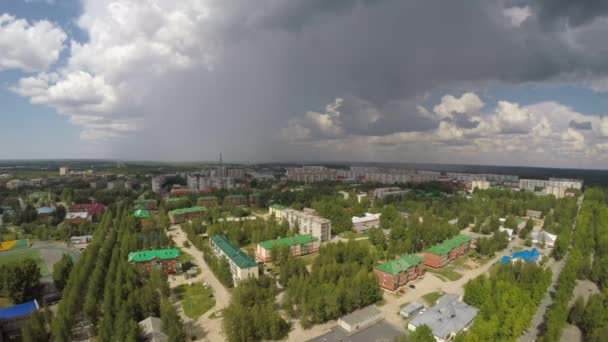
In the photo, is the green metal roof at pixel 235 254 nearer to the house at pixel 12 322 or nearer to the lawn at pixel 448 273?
the house at pixel 12 322

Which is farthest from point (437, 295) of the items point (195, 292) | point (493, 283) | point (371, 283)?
point (195, 292)

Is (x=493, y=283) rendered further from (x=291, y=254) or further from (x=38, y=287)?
(x=38, y=287)

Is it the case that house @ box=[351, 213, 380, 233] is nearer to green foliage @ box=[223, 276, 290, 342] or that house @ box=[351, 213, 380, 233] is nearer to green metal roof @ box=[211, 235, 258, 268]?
green metal roof @ box=[211, 235, 258, 268]

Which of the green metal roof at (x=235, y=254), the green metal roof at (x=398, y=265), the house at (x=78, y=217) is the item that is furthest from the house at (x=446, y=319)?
A: the house at (x=78, y=217)

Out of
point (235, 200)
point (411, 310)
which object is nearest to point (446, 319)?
point (411, 310)

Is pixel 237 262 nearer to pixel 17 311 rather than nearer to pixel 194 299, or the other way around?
pixel 194 299
